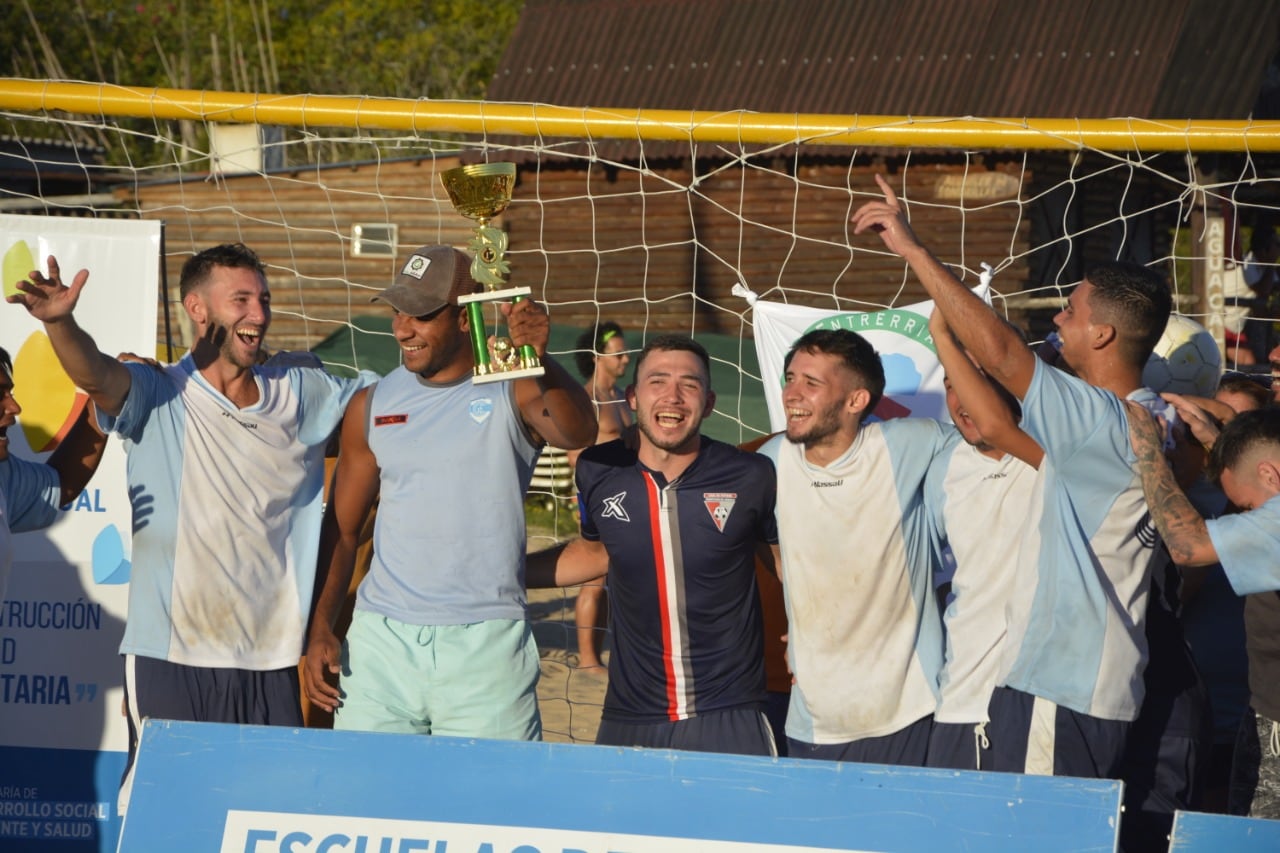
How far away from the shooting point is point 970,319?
11.6 feet

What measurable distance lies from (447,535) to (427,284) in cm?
72

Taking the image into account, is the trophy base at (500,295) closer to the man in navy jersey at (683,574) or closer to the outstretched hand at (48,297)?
the man in navy jersey at (683,574)

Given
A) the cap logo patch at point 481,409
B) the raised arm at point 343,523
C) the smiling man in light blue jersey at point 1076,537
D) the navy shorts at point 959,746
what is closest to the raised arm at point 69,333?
the raised arm at point 343,523

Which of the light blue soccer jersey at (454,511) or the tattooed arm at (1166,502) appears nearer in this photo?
the tattooed arm at (1166,502)

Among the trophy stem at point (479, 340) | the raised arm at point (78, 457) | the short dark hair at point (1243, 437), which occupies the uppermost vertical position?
the trophy stem at point (479, 340)

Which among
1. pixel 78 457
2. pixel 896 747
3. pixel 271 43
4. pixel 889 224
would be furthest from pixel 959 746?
pixel 271 43

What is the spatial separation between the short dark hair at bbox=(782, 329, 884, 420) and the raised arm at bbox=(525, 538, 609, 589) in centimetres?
84

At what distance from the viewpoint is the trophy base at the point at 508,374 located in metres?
3.93

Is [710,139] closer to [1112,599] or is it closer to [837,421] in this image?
[837,421]

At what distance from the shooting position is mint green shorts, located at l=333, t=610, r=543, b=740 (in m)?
4.15

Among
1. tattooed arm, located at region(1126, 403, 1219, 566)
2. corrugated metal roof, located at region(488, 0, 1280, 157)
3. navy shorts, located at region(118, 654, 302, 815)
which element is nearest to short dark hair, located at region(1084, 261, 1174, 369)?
tattooed arm, located at region(1126, 403, 1219, 566)

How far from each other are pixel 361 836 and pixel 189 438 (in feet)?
4.97

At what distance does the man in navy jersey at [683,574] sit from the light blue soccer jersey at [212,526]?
94 centimetres

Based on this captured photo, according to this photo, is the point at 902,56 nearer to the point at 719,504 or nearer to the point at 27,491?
the point at 719,504
